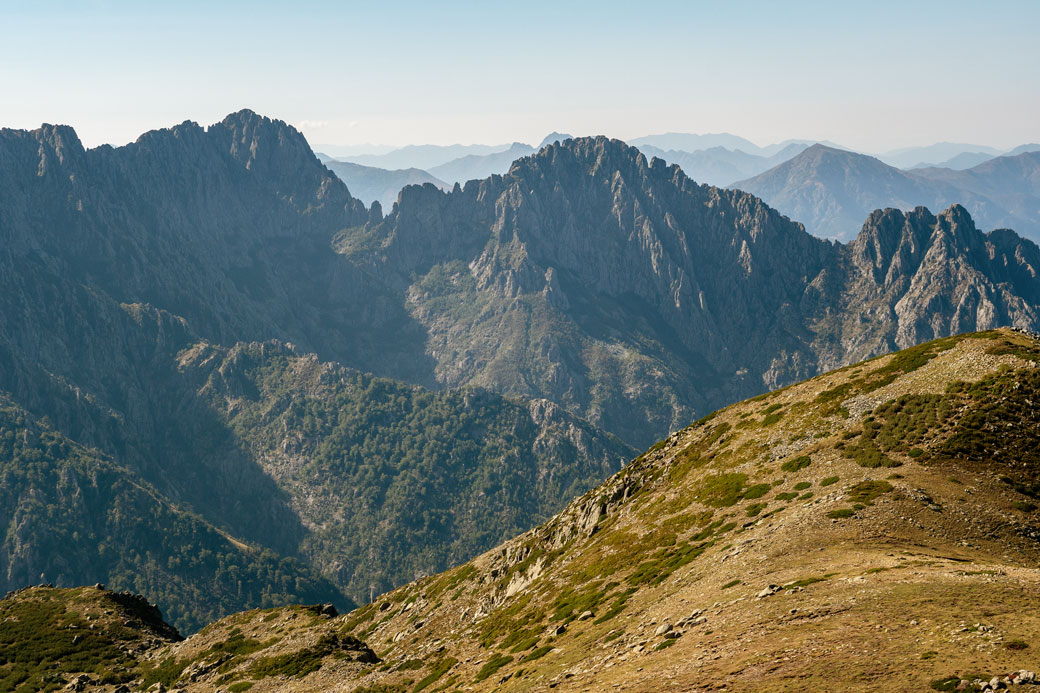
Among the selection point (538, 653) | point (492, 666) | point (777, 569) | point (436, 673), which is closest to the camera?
point (777, 569)

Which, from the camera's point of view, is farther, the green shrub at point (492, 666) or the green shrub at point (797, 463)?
the green shrub at point (797, 463)

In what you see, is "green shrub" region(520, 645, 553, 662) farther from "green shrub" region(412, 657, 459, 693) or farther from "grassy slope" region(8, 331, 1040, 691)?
"green shrub" region(412, 657, 459, 693)

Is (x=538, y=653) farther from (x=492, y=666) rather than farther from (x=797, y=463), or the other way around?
(x=797, y=463)

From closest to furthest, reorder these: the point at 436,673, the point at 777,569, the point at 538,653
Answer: the point at 777,569, the point at 538,653, the point at 436,673

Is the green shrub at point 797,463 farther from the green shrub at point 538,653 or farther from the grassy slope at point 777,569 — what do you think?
the green shrub at point 538,653

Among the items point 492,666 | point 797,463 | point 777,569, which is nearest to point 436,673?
point 492,666

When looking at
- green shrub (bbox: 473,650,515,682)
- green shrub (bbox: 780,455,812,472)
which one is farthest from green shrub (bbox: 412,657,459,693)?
green shrub (bbox: 780,455,812,472)

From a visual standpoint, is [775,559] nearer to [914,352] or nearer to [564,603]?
[564,603]

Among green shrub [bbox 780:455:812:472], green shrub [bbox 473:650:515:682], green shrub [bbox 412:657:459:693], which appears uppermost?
green shrub [bbox 780:455:812:472]

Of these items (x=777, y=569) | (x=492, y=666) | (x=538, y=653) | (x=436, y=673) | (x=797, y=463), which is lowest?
(x=436, y=673)

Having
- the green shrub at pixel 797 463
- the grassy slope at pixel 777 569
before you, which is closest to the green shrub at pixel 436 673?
the grassy slope at pixel 777 569

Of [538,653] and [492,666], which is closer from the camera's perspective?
[538,653]

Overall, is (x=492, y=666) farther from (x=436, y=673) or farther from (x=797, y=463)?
(x=797, y=463)

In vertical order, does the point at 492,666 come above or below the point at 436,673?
above
